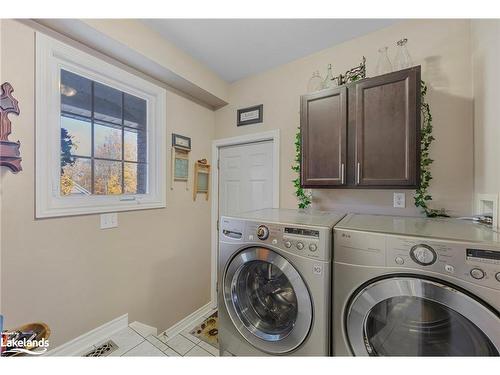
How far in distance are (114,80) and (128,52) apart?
272 mm

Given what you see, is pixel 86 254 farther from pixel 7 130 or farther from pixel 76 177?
pixel 7 130

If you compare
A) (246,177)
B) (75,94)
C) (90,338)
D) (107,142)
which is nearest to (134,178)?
(107,142)

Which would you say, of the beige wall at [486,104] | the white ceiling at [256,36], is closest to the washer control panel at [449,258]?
the beige wall at [486,104]

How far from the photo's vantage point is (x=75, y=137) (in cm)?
147

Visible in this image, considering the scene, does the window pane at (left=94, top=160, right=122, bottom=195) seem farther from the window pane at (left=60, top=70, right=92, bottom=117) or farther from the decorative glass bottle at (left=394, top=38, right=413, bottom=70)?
the decorative glass bottle at (left=394, top=38, right=413, bottom=70)

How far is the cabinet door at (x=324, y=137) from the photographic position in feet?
4.64

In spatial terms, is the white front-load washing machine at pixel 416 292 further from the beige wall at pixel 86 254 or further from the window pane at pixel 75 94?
the window pane at pixel 75 94

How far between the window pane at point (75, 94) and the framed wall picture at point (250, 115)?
53.4 inches

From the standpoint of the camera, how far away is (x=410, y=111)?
3.93 ft

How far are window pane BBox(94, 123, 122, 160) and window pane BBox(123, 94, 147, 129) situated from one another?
0.15 metres

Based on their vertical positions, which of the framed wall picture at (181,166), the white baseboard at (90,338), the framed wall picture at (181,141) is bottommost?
the white baseboard at (90,338)

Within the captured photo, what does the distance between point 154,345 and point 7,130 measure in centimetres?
156

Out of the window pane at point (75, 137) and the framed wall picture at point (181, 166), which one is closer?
the window pane at point (75, 137)

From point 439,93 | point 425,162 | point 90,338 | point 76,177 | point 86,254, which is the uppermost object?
point 439,93
